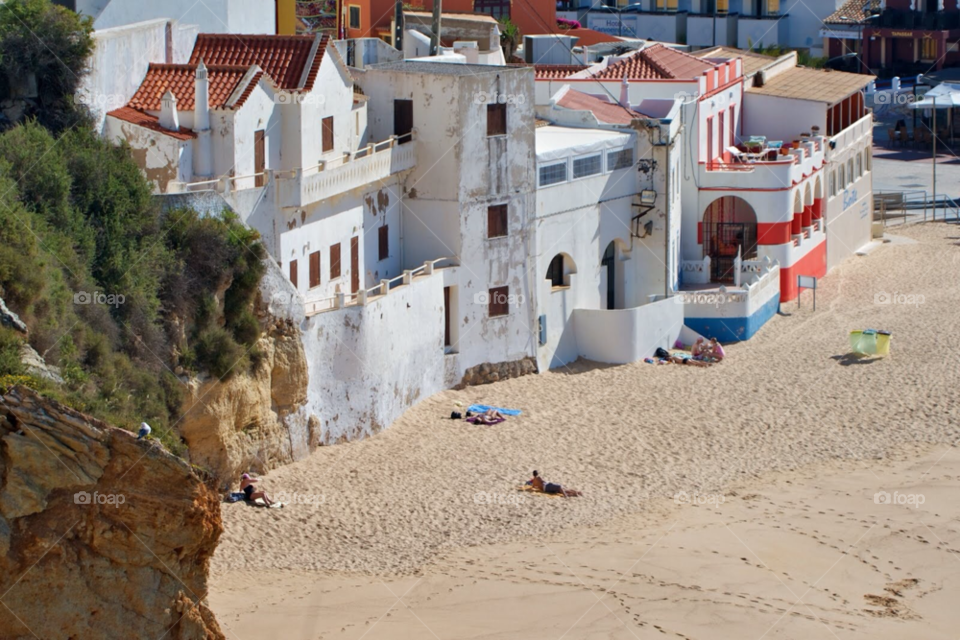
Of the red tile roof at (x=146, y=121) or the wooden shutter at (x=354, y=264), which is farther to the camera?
the wooden shutter at (x=354, y=264)

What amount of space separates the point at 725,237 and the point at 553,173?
383 inches

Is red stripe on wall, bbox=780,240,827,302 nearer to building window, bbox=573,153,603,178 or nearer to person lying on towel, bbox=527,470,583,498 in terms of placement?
building window, bbox=573,153,603,178

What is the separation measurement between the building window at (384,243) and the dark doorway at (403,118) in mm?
2197

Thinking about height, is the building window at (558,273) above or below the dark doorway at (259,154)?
below

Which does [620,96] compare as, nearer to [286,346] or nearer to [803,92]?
[803,92]

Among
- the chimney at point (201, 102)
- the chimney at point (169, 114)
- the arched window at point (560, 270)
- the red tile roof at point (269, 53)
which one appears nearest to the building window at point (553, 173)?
the arched window at point (560, 270)

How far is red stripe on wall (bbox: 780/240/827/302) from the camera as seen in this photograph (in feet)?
181

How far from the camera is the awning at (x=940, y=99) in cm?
7881

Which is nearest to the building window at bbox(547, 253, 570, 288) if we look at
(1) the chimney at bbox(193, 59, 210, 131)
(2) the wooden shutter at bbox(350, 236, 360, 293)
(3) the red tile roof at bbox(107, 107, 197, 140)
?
(2) the wooden shutter at bbox(350, 236, 360, 293)

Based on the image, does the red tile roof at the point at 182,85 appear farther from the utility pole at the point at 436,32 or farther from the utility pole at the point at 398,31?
the utility pole at the point at 398,31

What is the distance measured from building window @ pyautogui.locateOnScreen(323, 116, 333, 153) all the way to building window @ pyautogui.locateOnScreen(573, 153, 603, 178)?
7311 mm

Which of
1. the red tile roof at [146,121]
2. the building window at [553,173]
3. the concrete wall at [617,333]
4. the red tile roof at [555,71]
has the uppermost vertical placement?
the red tile roof at [555,71]

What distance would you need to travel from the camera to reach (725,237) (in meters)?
54.8

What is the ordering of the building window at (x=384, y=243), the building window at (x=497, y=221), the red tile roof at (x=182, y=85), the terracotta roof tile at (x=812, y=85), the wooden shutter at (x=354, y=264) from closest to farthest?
1. the red tile roof at (x=182, y=85)
2. the wooden shutter at (x=354, y=264)
3. the building window at (x=384, y=243)
4. the building window at (x=497, y=221)
5. the terracotta roof tile at (x=812, y=85)
